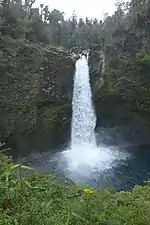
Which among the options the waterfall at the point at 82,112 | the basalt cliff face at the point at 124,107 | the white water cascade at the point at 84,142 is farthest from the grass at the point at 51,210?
the basalt cliff face at the point at 124,107

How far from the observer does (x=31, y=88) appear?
1545 centimetres

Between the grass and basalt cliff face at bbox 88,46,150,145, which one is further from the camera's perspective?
basalt cliff face at bbox 88,46,150,145

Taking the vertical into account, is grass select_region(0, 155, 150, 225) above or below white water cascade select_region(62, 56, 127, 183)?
above

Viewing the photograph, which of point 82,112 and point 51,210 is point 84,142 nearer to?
point 82,112

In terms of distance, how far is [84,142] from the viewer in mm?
18469

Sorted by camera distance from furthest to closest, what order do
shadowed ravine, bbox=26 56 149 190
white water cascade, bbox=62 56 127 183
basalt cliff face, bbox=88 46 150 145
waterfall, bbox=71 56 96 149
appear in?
waterfall, bbox=71 56 96 149, basalt cliff face, bbox=88 46 150 145, white water cascade, bbox=62 56 127 183, shadowed ravine, bbox=26 56 149 190

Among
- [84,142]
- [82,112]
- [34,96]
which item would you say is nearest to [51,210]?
[34,96]

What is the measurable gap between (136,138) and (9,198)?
15367 mm

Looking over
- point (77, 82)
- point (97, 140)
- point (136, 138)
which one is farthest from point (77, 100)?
point (136, 138)

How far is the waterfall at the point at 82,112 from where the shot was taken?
18516 millimetres

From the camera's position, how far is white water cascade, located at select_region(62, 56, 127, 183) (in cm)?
1409

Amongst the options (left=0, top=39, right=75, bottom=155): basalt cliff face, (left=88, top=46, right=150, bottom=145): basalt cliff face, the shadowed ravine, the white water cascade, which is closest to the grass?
the shadowed ravine

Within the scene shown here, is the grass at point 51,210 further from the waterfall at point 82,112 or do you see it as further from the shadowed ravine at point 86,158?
the waterfall at point 82,112

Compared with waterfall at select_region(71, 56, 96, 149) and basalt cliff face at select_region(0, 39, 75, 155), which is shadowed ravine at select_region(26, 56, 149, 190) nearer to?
waterfall at select_region(71, 56, 96, 149)
